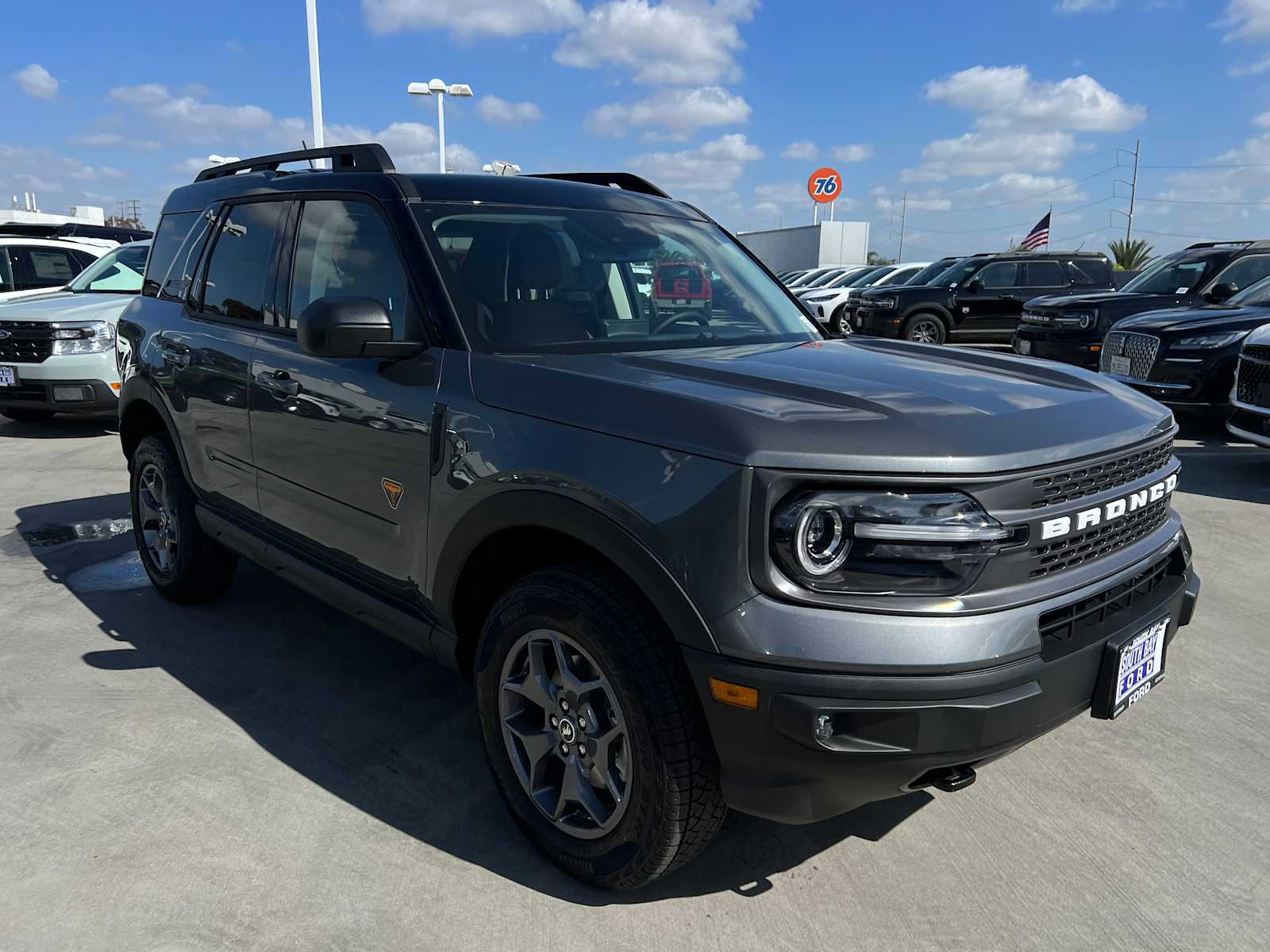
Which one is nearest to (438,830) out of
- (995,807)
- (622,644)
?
(622,644)

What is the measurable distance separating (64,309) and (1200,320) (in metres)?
10.4

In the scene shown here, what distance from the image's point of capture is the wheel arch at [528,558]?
207 cm

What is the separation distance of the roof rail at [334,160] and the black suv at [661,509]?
0.07 ft

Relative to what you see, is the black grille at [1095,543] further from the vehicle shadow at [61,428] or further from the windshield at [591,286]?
the vehicle shadow at [61,428]

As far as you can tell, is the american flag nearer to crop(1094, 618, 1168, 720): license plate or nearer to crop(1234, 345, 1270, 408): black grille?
crop(1234, 345, 1270, 408): black grille

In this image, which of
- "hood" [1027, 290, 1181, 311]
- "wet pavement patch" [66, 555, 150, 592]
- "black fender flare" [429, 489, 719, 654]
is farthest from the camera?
"hood" [1027, 290, 1181, 311]

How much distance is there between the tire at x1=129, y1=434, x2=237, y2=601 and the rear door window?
841mm

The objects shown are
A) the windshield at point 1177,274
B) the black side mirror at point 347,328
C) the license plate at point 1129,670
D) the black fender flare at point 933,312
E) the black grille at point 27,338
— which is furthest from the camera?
the black fender flare at point 933,312

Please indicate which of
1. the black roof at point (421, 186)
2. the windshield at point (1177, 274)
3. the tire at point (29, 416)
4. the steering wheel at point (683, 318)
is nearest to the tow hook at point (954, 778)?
the steering wheel at point (683, 318)

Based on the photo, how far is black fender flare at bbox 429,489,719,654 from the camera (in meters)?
2.04

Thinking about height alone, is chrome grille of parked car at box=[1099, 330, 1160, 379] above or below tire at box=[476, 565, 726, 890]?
above

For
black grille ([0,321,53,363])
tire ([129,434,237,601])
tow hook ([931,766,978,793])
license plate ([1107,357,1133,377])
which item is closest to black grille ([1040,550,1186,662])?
tow hook ([931,766,978,793])

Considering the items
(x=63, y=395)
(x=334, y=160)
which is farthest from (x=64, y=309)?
(x=334, y=160)

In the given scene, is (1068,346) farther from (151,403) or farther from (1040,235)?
(1040,235)
